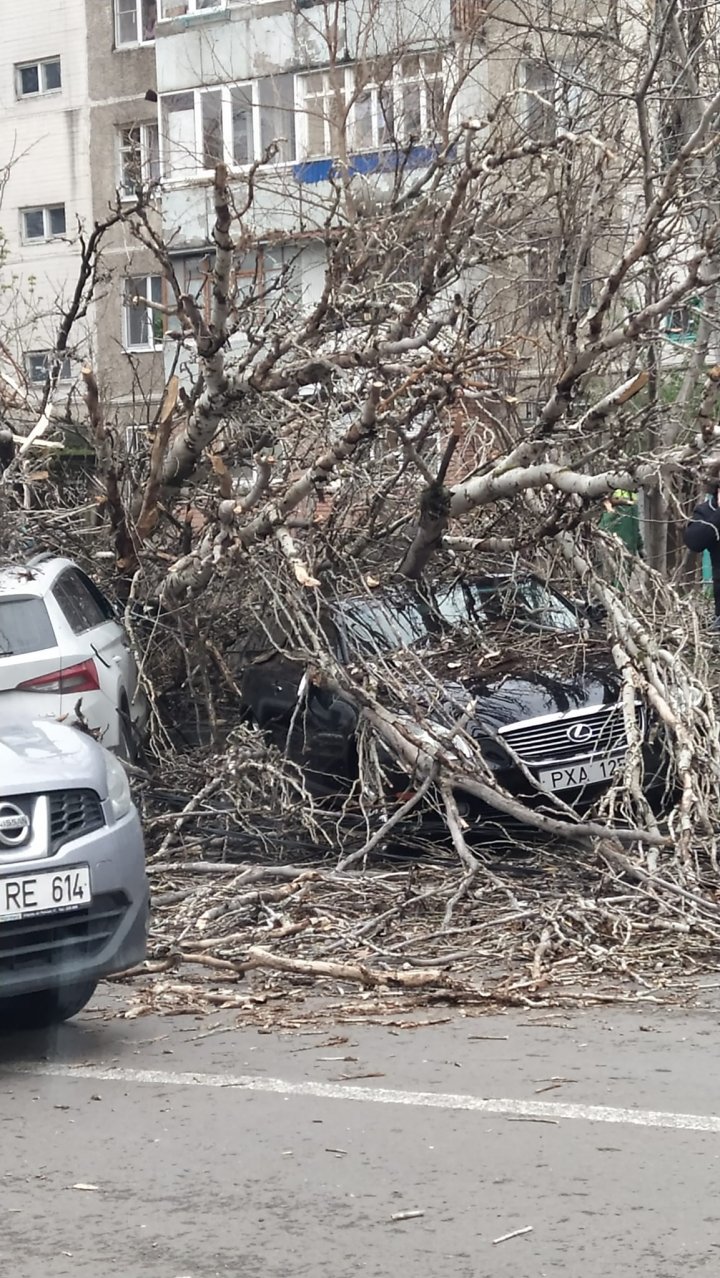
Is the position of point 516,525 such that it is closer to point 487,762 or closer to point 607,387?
point 487,762

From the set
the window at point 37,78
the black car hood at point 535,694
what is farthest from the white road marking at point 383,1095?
the window at point 37,78

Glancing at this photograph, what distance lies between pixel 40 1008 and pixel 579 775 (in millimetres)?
3406

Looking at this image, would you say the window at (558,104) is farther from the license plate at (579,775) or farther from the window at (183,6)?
the window at (183,6)

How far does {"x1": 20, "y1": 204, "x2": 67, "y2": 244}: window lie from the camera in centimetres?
3812

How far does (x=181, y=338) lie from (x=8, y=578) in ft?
6.91

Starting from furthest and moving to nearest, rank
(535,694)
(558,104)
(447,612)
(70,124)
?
(70,124), (558,104), (447,612), (535,694)

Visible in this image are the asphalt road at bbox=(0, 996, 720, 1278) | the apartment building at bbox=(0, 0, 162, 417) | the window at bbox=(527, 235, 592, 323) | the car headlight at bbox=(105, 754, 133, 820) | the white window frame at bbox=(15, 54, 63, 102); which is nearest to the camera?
the asphalt road at bbox=(0, 996, 720, 1278)

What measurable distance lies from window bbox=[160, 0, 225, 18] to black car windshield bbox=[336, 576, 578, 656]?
78.3 feet

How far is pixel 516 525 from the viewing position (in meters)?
10.6

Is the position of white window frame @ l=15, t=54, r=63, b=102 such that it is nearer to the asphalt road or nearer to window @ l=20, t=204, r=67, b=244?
window @ l=20, t=204, r=67, b=244

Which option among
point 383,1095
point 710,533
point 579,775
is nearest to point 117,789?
point 383,1095

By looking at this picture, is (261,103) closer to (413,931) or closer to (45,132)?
(45,132)

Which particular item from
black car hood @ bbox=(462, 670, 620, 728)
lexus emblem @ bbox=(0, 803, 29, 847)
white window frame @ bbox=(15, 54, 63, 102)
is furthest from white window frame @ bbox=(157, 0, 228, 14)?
lexus emblem @ bbox=(0, 803, 29, 847)

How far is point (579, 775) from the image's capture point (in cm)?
830
